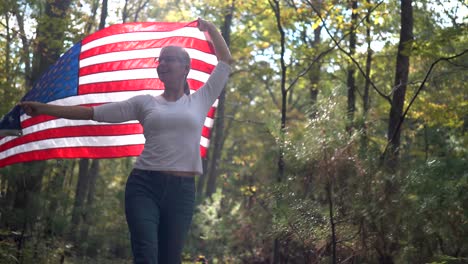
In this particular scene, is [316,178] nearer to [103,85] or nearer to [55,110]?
[103,85]

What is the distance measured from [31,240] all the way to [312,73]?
1058cm

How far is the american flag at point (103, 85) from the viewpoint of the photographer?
650 cm

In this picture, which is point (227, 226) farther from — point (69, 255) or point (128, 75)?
point (128, 75)

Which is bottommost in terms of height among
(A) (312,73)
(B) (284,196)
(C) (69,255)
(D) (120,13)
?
(C) (69,255)

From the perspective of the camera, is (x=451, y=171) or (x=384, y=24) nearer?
(x=451, y=171)

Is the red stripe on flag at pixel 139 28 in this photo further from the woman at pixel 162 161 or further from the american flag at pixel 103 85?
the woman at pixel 162 161

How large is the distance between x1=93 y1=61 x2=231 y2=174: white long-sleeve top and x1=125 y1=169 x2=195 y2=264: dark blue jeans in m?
0.09

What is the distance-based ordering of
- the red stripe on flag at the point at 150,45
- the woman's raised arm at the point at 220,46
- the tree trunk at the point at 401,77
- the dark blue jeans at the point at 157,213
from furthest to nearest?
the tree trunk at the point at 401,77, the red stripe on flag at the point at 150,45, the woman's raised arm at the point at 220,46, the dark blue jeans at the point at 157,213

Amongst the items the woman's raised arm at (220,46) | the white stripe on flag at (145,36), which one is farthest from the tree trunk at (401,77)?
the woman's raised arm at (220,46)

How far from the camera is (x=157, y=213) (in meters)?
4.08

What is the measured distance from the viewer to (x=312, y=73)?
17.8m

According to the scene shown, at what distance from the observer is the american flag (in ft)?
21.3

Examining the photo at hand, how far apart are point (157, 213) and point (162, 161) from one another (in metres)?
0.33

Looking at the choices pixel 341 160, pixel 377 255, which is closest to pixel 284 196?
pixel 341 160
